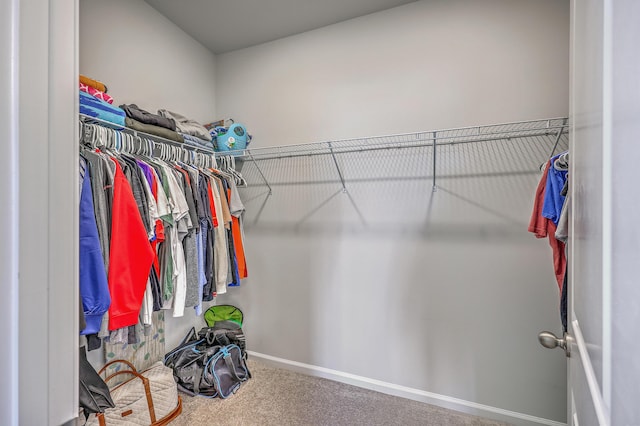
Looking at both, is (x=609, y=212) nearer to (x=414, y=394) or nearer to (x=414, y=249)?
(x=414, y=249)

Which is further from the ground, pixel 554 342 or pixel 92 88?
pixel 92 88

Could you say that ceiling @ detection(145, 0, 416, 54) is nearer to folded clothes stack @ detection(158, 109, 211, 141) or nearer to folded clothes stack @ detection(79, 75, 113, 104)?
folded clothes stack @ detection(158, 109, 211, 141)

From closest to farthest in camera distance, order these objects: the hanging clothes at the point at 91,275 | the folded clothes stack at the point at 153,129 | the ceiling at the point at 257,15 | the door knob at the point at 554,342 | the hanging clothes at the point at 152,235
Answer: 1. the door knob at the point at 554,342
2. the hanging clothes at the point at 91,275
3. the hanging clothes at the point at 152,235
4. the folded clothes stack at the point at 153,129
5. the ceiling at the point at 257,15

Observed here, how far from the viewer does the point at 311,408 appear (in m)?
1.80

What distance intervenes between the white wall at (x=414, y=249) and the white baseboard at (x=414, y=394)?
0.11ft

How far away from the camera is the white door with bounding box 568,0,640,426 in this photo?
337mm

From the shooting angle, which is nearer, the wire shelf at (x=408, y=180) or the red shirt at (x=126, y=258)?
the red shirt at (x=126, y=258)

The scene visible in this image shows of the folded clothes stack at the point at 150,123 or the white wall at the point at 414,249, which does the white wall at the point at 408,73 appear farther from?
the folded clothes stack at the point at 150,123

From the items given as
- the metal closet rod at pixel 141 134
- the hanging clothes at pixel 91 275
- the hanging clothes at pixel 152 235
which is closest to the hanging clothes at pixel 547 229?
the hanging clothes at pixel 152 235

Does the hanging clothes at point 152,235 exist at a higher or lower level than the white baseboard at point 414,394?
higher

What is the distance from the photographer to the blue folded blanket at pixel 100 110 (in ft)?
4.43

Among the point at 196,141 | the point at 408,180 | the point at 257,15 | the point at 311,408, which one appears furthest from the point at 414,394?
the point at 257,15

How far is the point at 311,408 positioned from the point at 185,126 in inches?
83.5

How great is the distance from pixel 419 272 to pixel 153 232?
5.39 feet
